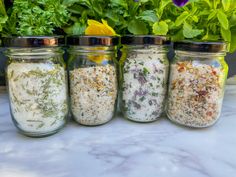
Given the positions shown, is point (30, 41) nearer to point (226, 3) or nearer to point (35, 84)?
point (35, 84)

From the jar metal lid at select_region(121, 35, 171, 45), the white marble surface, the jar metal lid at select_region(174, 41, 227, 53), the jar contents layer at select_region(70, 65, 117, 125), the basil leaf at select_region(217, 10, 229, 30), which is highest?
the basil leaf at select_region(217, 10, 229, 30)

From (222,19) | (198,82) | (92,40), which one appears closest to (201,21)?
(222,19)

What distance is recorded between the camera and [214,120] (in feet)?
1.61

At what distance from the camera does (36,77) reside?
41cm

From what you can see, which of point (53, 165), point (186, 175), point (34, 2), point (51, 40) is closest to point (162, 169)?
point (186, 175)

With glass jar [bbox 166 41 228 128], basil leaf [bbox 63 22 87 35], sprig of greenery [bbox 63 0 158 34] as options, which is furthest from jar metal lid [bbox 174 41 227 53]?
basil leaf [bbox 63 22 87 35]

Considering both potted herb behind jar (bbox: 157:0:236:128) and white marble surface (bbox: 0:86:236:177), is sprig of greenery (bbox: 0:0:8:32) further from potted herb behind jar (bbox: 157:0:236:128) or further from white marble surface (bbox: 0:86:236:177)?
potted herb behind jar (bbox: 157:0:236:128)

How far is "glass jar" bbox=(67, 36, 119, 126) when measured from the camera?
469mm

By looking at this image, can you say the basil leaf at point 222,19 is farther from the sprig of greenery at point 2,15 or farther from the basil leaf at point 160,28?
the sprig of greenery at point 2,15

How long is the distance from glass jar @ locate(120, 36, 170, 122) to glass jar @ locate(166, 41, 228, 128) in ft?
0.10

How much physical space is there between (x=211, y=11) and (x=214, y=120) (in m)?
0.23

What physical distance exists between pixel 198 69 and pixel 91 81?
21cm

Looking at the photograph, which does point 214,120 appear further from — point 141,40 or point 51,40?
point 51,40

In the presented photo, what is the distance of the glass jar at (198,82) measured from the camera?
0.46 meters
